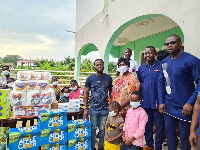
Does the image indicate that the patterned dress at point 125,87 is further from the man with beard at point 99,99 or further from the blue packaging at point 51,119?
the blue packaging at point 51,119

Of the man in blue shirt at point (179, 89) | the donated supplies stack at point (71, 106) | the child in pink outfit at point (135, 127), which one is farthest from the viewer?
the donated supplies stack at point (71, 106)

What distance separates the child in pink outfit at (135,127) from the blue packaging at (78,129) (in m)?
0.70

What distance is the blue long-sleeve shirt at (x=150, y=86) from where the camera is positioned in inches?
117

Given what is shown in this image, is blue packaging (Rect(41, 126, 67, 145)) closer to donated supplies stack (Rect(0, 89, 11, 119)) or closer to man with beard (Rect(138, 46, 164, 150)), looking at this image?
donated supplies stack (Rect(0, 89, 11, 119))

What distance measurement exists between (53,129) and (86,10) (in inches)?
278

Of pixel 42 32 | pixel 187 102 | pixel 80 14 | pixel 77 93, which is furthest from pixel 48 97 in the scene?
pixel 42 32

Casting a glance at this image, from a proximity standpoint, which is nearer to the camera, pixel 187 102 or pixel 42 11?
pixel 187 102

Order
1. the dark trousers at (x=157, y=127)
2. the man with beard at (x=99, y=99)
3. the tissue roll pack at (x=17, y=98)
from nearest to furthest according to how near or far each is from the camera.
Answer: the tissue roll pack at (x=17, y=98)
the dark trousers at (x=157, y=127)
the man with beard at (x=99, y=99)

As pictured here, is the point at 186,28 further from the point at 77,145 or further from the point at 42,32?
the point at 42,32

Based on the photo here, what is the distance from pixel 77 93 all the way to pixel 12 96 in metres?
1.70

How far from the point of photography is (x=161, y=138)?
2.87m

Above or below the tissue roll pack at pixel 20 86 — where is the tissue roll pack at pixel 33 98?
below

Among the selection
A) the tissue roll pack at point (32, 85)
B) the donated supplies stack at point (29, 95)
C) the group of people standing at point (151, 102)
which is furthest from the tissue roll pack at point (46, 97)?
the group of people standing at point (151, 102)

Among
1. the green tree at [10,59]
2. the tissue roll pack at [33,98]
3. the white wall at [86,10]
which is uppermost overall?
the green tree at [10,59]
